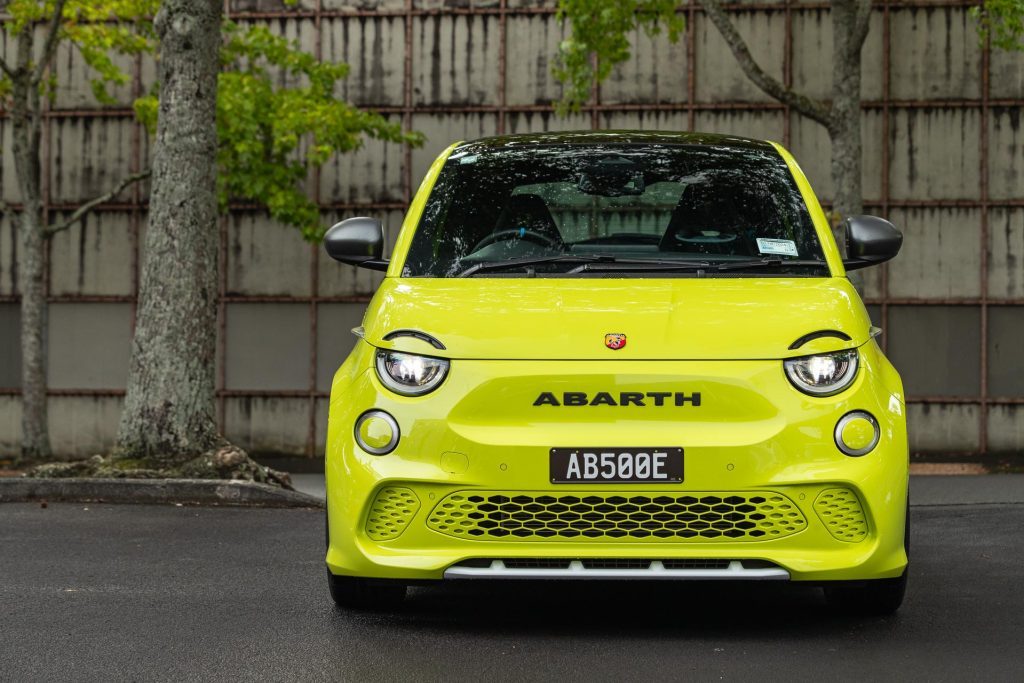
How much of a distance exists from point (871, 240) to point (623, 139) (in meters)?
1.20

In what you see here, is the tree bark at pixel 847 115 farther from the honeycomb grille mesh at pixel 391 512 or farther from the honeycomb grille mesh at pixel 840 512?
Result: the honeycomb grille mesh at pixel 391 512

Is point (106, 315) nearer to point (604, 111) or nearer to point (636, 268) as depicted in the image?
point (604, 111)

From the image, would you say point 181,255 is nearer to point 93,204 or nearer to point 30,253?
point 30,253

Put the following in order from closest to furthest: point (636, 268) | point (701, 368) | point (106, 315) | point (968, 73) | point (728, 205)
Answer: point (701, 368) → point (636, 268) → point (728, 205) → point (968, 73) → point (106, 315)

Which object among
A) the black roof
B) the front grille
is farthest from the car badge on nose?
the black roof

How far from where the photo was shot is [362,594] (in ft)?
18.9

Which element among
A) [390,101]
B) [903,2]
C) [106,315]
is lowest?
[106,315]

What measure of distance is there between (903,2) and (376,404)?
17.3 m

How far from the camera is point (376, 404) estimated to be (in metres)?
5.22

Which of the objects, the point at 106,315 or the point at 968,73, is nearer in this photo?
the point at 968,73

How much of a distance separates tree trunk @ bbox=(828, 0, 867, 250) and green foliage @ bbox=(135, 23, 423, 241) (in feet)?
19.8

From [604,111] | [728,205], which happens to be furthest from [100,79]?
[728,205]

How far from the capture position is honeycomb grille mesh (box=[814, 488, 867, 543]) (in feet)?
16.8

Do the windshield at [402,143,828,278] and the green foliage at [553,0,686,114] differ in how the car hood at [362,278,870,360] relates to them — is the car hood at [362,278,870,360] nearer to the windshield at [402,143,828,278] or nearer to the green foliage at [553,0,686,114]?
the windshield at [402,143,828,278]
